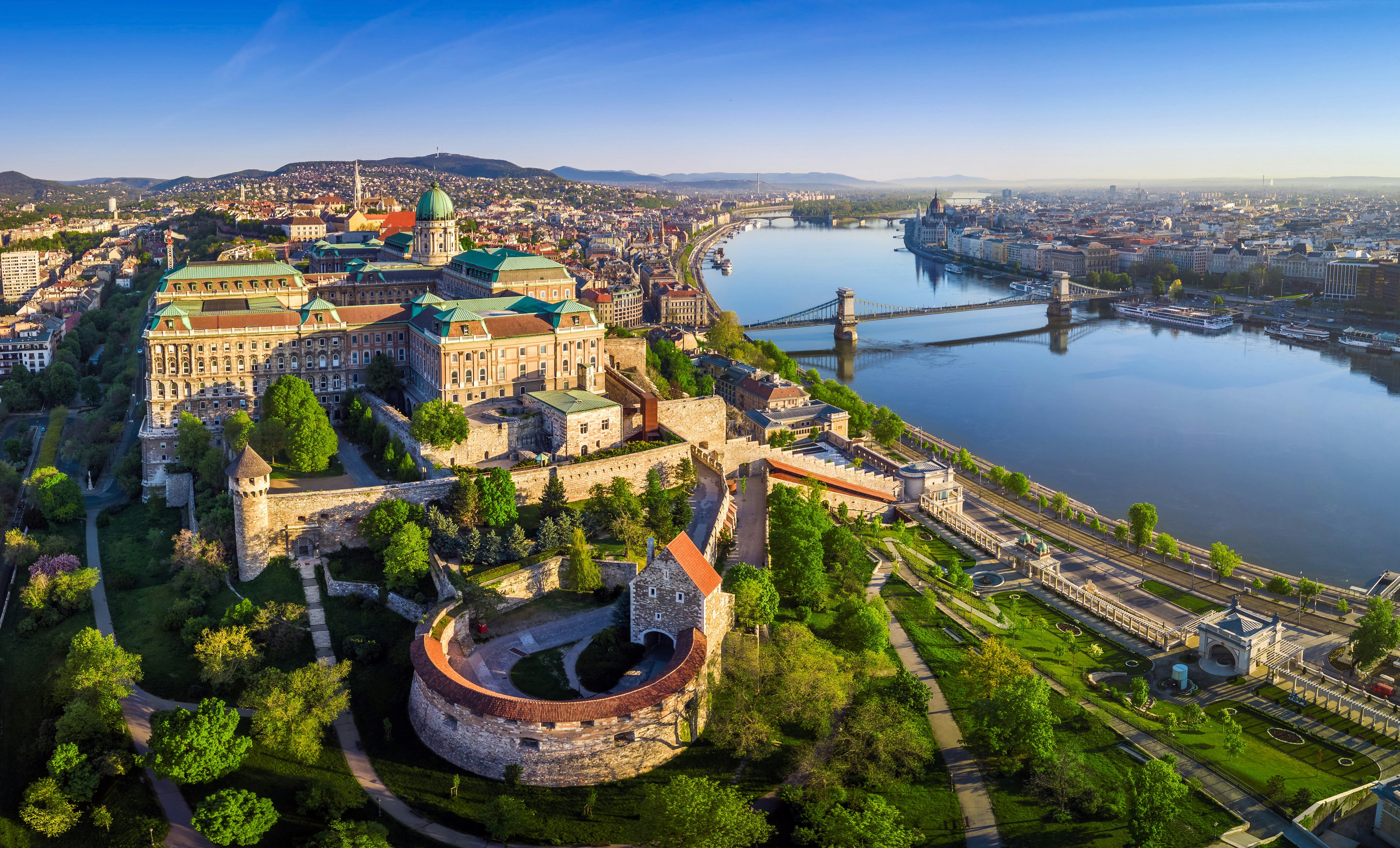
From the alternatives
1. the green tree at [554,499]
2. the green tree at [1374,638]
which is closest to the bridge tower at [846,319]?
the green tree at [554,499]

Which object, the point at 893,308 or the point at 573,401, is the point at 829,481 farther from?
the point at 893,308

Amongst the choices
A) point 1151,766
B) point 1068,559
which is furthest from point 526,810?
point 1068,559

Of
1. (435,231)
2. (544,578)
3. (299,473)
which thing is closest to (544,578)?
(544,578)

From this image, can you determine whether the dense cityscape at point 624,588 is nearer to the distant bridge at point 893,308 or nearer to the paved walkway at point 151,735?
the paved walkway at point 151,735

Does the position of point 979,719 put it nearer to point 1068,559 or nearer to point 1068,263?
point 1068,559

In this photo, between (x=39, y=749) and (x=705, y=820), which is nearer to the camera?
(x=705, y=820)
